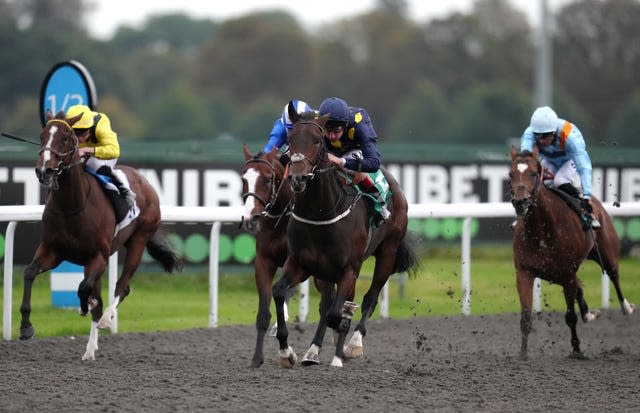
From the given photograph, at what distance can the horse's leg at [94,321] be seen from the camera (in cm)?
750

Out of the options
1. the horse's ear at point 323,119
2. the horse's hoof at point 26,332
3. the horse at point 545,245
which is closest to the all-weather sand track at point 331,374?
the horse's hoof at point 26,332

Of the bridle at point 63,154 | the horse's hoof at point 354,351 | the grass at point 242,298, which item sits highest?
the bridle at point 63,154

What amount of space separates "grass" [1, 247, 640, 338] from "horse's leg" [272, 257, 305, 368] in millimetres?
2129

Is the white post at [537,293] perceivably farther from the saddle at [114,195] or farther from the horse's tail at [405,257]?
the saddle at [114,195]

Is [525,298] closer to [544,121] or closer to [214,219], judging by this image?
[544,121]

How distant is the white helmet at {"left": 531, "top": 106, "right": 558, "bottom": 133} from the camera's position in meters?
7.96

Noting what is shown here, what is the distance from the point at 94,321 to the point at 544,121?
325cm

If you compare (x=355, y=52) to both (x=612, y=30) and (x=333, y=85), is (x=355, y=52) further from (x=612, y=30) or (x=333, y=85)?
(x=612, y=30)

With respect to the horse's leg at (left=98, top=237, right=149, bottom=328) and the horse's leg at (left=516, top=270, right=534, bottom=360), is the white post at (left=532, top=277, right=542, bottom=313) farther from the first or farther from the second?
Answer: the horse's leg at (left=98, top=237, right=149, bottom=328)

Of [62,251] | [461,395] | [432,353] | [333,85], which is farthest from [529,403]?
[333,85]

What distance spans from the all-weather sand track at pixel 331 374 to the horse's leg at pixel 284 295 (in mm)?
99

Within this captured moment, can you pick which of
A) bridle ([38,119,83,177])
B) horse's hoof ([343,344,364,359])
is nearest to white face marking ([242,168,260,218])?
bridle ([38,119,83,177])

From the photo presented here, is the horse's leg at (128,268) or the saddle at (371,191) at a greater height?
the saddle at (371,191)

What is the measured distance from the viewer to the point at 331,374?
22.4ft
